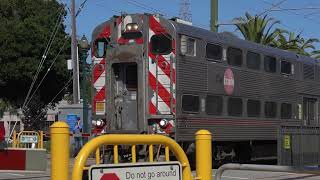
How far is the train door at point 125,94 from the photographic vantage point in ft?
52.6

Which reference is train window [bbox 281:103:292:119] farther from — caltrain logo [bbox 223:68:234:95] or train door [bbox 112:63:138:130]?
train door [bbox 112:63:138:130]

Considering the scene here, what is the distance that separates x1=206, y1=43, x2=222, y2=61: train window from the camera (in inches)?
668

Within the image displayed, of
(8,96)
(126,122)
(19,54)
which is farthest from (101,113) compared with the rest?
(8,96)

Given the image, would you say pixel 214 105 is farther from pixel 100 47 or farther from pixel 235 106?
pixel 100 47

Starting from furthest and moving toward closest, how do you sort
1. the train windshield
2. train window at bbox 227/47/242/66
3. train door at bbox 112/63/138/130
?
train window at bbox 227/47/242/66
the train windshield
train door at bbox 112/63/138/130

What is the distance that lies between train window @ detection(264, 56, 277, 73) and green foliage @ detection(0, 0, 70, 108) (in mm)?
21761

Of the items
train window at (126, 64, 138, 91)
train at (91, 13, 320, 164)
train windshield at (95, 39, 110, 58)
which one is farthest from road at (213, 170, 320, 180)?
train windshield at (95, 39, 110, 58)

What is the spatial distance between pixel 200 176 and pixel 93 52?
1115 cm

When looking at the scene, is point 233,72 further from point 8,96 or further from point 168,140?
point 8,96

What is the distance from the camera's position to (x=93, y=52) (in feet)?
55.0

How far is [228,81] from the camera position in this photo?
1775 cm

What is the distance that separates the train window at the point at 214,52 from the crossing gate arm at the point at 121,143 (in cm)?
1138

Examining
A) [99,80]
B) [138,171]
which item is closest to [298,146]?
[99,80]

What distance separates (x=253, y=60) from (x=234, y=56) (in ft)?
3.83
